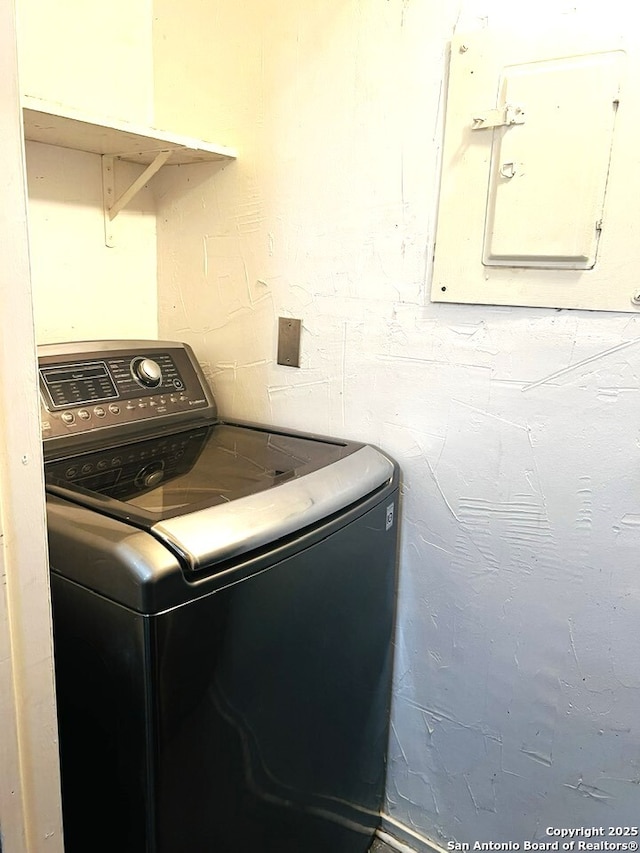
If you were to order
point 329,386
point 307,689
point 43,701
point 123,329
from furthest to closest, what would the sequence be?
point 123,329 < point 329,386 < point 307,689 < point 43,701

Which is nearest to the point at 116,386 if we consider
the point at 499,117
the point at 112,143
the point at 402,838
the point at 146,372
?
the point at 146,372

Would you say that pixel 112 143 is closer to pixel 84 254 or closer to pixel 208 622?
pixel 84 254

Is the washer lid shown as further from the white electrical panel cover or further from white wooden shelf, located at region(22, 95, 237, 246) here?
white wooden shelf, located at region(22, 95, 237, 246)

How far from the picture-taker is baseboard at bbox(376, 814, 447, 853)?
142cm

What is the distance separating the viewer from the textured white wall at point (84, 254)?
1396 millimetres

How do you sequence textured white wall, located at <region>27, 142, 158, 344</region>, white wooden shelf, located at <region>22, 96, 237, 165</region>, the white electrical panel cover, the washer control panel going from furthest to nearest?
1. textured white wall, located at <region>27, 142, 158, 344</region>
2. the washer control panel
3. white wooden shelf, located at <region>22, 96, 237, 165</region>
4. the white electrical panel cover

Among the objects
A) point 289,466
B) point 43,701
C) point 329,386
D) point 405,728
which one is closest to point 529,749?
point 405,728

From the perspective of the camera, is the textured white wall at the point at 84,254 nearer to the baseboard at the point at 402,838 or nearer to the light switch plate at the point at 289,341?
the light switch plate at the point at 289,341

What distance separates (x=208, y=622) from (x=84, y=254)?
3.38 feet

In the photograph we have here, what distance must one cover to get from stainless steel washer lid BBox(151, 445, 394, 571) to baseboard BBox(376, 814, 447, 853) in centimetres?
87

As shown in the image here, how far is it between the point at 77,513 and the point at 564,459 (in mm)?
836

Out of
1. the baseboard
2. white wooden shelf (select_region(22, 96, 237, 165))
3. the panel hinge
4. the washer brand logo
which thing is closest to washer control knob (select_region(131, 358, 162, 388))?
white wooden shelf (select_region(22, 96, 237, 165))

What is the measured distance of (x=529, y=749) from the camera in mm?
1252

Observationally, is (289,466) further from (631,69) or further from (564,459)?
(631,69)
